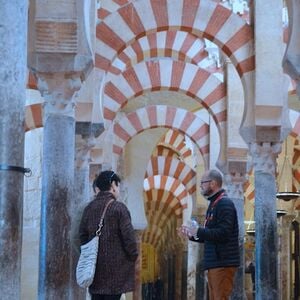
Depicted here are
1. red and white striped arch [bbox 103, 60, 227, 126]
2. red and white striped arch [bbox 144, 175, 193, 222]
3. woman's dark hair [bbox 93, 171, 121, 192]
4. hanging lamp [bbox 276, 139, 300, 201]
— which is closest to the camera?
woman's dark hair [bbox 93, 171, 121, 192]

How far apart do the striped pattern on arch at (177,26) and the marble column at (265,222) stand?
0.84m

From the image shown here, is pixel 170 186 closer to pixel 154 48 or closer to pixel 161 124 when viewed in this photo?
pixel 161 124

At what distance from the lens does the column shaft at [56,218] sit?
5562 mm

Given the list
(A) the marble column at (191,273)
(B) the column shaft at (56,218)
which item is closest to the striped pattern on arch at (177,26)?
(B) the column shaft at (56,218)

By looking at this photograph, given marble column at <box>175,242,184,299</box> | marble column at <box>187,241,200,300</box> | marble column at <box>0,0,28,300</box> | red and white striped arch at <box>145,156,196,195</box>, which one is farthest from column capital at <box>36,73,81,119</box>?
marble column at <box>175,242,184,299</box>

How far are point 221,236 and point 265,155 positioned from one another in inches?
153

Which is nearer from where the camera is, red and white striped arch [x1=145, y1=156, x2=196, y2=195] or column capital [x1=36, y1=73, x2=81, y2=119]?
column capital [x1=36, y1=73, x2=81, y2=119]

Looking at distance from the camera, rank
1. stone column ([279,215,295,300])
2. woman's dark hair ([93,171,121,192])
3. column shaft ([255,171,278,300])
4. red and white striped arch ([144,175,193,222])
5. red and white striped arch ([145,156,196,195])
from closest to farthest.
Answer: woman's dark hair ([93,171,121,192])
column shaft ([255,171,278,300])
red and white striped arch ([145,156,196,195])
stone column ([279,215,295,300])
red and white striped arch ([144,175,193,222])

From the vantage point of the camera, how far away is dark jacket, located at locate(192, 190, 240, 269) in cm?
415

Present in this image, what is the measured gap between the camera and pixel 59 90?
603 centimetres

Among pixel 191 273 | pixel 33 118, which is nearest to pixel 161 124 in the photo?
pixel 33 118

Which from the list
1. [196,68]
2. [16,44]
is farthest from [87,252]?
[196,68]

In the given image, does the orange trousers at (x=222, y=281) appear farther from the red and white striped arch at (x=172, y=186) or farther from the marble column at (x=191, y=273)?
the red and white striped arch at (x=172, y=186)

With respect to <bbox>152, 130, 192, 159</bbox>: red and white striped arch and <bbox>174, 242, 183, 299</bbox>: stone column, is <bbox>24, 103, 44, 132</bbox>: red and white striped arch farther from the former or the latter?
<bbox>174, 242, 183, 299</bbox>: stone column
